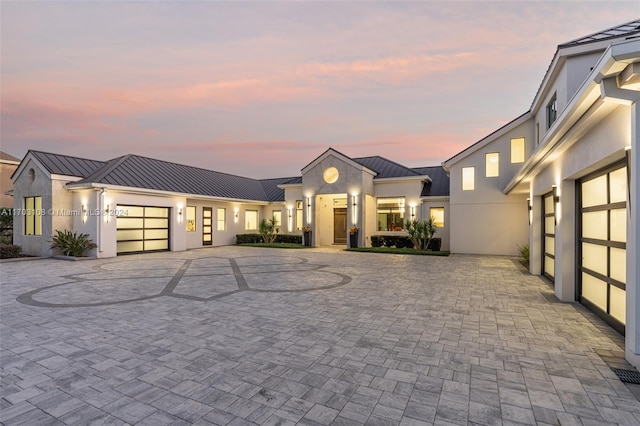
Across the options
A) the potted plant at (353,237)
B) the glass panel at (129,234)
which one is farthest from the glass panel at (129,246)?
the potted plant at (353,237)

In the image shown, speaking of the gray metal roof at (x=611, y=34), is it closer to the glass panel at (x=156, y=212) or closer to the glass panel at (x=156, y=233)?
the glass panel at (x=156, y=212)

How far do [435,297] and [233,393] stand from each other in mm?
5289

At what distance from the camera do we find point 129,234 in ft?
52.2

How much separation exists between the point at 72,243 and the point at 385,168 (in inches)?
684

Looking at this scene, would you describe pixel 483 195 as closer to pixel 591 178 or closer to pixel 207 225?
Result: pixel 591 178

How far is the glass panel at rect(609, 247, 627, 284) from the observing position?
4477 millimetres

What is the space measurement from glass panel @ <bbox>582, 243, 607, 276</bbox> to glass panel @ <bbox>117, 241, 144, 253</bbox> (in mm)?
18082

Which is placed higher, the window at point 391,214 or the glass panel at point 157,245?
the window at point 391,214

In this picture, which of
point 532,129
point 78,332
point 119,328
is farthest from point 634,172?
point 532,129

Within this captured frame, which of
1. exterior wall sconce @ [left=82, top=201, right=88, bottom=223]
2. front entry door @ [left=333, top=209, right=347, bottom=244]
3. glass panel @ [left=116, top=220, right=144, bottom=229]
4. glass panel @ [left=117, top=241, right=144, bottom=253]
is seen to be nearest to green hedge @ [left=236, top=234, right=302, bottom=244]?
front entry door @ [left=333, top=209, right=347, bottom=244]

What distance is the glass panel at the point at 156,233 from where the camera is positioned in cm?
1672

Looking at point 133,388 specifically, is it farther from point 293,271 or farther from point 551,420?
point 293,271

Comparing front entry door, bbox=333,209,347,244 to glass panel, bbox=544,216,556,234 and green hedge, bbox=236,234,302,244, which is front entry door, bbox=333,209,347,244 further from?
glass panel, bbox=544,216,556,234

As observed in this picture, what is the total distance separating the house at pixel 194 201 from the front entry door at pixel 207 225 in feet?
0.21
